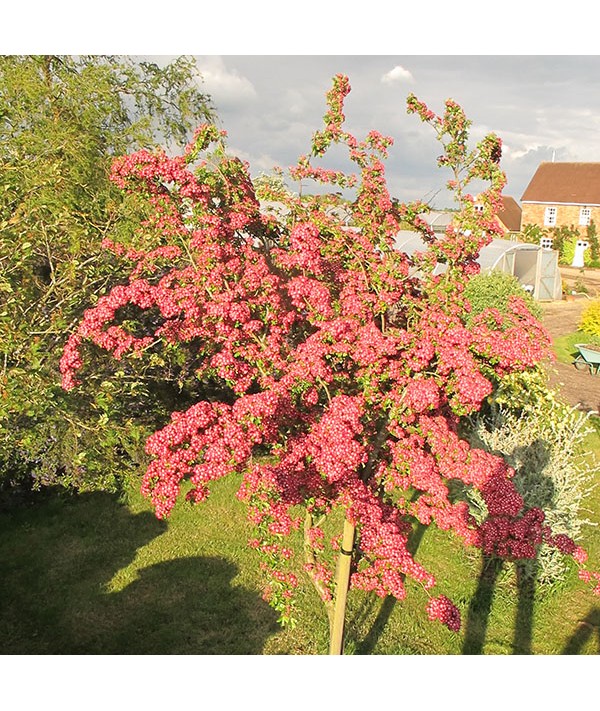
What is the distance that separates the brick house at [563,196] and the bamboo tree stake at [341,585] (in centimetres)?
4993

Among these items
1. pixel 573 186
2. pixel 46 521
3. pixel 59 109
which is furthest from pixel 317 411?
pixel 573 186

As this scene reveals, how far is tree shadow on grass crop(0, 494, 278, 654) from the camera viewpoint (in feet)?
24.2

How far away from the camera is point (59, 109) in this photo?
1060 centimetres

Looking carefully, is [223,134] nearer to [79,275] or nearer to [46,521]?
[79,275]

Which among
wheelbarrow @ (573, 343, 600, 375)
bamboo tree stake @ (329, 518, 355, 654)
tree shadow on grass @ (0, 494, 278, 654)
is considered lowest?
tree shadow on grass @ (0, 494, 278, 654)

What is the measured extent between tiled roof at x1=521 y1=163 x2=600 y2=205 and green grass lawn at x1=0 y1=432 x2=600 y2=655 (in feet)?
150

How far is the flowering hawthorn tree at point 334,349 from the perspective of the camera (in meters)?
4.86

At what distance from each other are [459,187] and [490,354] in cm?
212

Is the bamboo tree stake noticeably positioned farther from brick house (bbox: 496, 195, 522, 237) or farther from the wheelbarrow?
brick house (bbox: 496, 195, 522, 237)

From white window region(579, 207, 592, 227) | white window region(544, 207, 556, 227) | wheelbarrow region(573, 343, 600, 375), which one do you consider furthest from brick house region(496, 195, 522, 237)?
wheelbarrow region(573, 343, 600, 375)

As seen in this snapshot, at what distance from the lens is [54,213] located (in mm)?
8094

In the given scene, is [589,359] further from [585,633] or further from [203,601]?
[203,601]

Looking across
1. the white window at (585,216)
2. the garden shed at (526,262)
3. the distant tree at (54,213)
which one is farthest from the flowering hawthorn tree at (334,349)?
the white window at (585,216)

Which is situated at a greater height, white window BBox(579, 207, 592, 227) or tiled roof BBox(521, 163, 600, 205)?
tiled roof BBox(521, 163, 600, 205)
